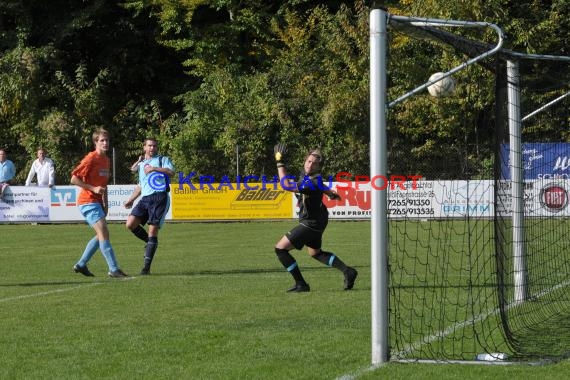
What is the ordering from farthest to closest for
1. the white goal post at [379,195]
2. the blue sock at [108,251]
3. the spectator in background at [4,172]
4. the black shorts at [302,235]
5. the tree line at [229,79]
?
the tree line at [229,79] → the spectator in background at [4,172] → the blue sock at [108,251] → the black shorts at [302,235] → the white goal post at [379,195]

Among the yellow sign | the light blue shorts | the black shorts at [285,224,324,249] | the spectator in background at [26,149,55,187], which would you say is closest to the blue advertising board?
the black shorts at [285,224,324,249]

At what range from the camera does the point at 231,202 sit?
27609 mm

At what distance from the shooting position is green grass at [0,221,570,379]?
6883 millimetres

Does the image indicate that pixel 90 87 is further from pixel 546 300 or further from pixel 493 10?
pixel 546 300

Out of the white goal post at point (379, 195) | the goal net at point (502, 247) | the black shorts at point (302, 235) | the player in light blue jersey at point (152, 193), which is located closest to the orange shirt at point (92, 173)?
the player in light blue jersey at point (152, 193)

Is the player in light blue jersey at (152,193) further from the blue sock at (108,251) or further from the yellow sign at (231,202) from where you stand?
the yellow sign at (231,202)

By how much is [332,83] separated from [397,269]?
20.6 m

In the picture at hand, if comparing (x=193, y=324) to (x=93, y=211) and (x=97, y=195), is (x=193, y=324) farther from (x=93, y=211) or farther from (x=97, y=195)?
(x=97, y=195)

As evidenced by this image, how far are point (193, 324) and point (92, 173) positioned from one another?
4.59 m

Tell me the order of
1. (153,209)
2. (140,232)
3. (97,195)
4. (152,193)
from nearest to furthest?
(97,195) → (153,209) → (152,193) → (140,232)

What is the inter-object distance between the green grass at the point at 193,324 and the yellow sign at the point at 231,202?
1049 centimetres

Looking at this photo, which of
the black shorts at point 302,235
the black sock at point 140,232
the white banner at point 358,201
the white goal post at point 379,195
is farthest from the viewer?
the white banner at point 358,201

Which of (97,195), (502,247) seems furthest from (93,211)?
(502,247)

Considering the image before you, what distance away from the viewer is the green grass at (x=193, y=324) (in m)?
6.88
